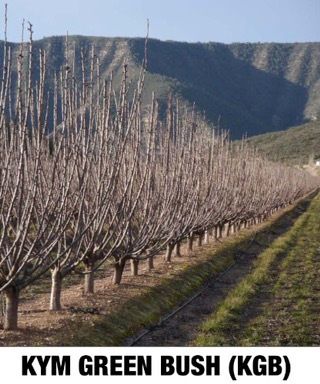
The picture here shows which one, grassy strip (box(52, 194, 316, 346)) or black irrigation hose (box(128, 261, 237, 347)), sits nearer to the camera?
grassy strip (box(52, 194, 316, 346))

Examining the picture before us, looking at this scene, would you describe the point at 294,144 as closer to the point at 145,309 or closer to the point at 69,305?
the point at 145,309

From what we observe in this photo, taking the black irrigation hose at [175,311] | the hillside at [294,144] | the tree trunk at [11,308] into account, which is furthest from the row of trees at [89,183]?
the hillside at [294,144]

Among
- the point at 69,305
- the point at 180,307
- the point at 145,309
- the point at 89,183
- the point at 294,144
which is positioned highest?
the point at 89,183

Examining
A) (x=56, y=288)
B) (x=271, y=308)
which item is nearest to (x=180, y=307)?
(x=271, y=308)

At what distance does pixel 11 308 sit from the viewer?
9984 millimetres

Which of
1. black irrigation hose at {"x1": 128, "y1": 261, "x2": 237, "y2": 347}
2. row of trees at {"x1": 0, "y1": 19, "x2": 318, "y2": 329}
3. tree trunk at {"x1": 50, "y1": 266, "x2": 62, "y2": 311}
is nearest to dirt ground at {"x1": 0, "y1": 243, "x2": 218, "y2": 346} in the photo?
tree trunk at {"x1": 50, "y1": 266, "x2": 62, "y2": 311}

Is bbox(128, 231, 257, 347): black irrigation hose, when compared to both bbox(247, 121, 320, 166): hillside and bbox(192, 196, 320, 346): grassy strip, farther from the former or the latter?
bbox(247, 121, 320, 166): hillside

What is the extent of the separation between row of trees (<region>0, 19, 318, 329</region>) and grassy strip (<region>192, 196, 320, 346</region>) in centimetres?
270

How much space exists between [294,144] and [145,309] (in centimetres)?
12461

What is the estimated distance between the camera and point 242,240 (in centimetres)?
2914

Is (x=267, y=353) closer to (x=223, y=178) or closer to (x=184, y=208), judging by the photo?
(x=184, y=208)

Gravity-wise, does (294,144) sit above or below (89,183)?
below

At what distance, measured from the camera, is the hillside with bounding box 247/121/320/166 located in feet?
407

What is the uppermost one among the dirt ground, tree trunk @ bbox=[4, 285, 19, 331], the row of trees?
the row of trees
